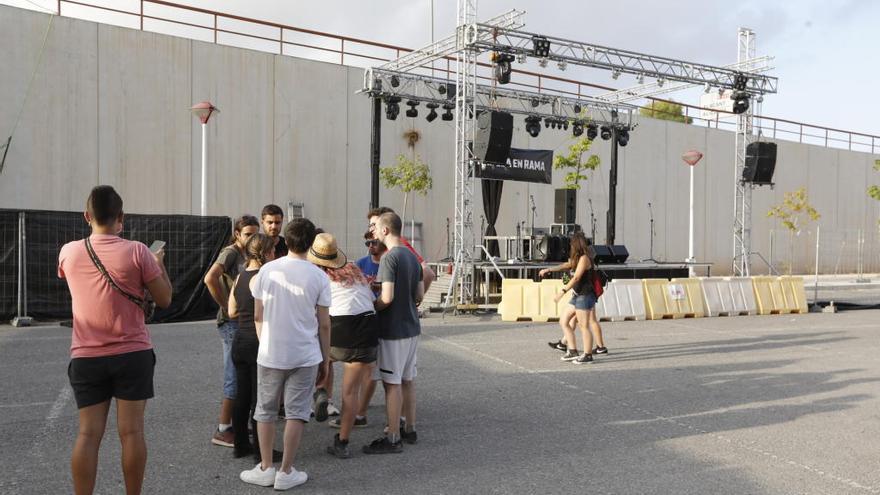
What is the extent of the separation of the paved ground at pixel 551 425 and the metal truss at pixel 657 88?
39.1 feet

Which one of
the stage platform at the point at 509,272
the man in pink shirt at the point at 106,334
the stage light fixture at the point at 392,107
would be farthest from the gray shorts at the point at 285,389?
the stage light fixture at the point at 392,107

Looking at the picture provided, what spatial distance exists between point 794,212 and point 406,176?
2184 cm

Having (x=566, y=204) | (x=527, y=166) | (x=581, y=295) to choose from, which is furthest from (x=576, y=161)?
(x=581, y=295)

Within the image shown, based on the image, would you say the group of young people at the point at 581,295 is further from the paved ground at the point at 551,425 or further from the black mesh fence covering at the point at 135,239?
the black mesh fence covering at the point at 135,239

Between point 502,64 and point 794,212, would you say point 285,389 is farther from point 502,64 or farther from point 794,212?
point 794,212

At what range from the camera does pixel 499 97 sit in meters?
22.7

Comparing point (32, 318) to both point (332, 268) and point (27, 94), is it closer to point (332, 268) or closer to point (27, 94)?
point (27, 94)

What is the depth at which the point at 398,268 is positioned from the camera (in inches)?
194

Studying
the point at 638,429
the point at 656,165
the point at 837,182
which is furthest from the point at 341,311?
the point at 837,182

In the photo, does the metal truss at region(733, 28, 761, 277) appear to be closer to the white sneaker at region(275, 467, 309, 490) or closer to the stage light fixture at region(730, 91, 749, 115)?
the stage light fixture at region(730, 91, 749, 115)

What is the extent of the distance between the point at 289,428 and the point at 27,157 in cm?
1659

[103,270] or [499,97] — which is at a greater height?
[499,97]

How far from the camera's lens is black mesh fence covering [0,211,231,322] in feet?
39.2

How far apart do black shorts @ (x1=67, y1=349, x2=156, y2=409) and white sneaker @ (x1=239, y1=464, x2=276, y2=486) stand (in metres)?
1.03
